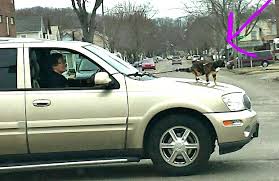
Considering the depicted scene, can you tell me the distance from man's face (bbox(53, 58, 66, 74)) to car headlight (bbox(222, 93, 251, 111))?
79.9 inches

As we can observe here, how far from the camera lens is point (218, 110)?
6.67m

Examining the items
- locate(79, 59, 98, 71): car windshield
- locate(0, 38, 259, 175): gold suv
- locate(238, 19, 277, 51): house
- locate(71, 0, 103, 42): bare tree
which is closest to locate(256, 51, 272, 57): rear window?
locate(71, 0, 103, 42): bare tree

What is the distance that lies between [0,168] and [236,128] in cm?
288

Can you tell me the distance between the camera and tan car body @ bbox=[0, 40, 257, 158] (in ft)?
21.3

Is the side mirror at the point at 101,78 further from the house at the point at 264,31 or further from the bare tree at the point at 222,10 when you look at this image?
the house at the point at 264,31

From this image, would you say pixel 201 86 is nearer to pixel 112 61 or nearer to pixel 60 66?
pixel 112 61

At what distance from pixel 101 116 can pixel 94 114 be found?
0.09m

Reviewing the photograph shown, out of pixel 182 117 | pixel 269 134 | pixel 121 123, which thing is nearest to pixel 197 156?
pixel 182 117

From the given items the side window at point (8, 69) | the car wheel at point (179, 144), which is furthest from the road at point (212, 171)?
the side window at point (8, 69)

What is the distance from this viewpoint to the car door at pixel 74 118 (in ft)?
21.3

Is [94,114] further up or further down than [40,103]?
further down

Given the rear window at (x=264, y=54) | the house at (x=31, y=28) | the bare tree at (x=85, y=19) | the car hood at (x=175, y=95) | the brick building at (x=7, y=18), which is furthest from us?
the house at (x=31, y=28)

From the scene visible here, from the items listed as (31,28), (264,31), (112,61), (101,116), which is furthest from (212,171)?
(264,31)

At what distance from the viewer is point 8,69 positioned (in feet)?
21.9
